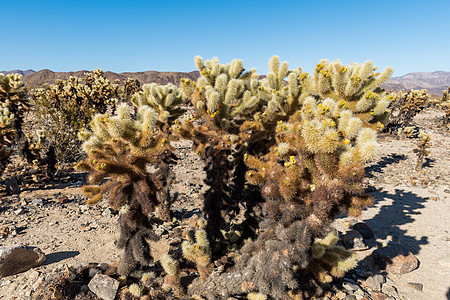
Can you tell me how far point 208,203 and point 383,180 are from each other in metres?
9.35

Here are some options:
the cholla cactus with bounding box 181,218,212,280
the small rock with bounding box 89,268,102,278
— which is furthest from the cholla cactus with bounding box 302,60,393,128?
the small rock with bounding box 89,268,102,278

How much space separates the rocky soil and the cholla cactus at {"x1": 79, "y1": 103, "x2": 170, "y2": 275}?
5.45 ft

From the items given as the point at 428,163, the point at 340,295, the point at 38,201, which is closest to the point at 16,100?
the point at 38,201

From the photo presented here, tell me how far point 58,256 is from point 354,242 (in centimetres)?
647

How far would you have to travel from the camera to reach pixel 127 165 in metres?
3.71

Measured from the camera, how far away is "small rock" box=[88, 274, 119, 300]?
12.7 feet

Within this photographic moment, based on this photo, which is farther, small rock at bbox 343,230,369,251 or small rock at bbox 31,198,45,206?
small rock at bbox 31,198,45,206

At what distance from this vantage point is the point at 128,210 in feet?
12.9

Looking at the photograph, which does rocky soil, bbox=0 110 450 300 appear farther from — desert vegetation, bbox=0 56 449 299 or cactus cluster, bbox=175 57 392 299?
cactus cluster, bbox=175 57 392 299

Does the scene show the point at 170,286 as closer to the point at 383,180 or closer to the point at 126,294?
the point at 126,294

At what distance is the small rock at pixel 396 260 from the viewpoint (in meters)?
5.18

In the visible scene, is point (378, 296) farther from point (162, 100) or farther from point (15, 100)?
point (15, 100)

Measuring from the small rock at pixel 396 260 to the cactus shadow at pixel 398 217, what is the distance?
0.54m

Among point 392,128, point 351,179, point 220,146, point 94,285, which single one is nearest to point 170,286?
point 94,285
